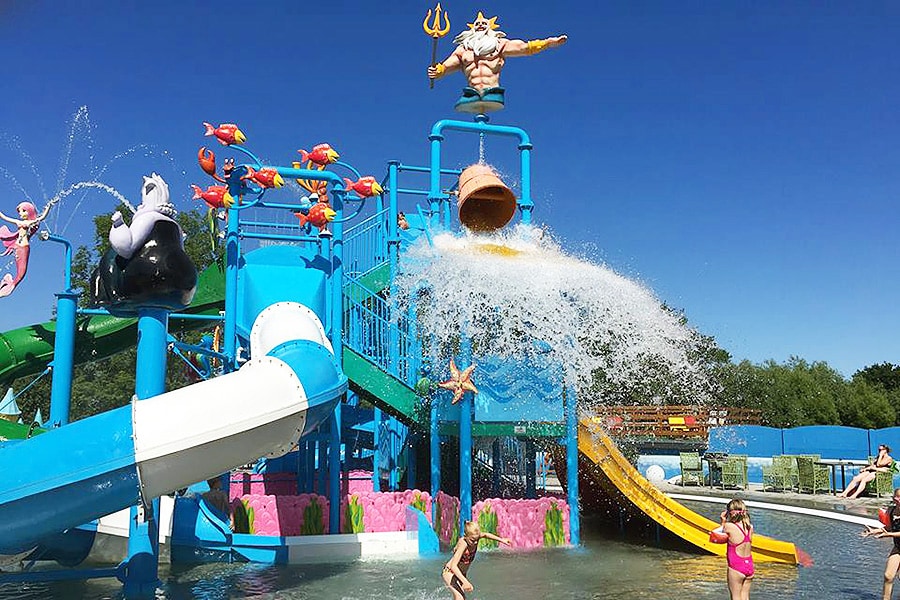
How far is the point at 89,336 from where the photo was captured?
1395 centimetres

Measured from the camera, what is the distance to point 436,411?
38.3 feet

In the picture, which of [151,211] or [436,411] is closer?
[151,211]

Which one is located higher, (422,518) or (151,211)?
(151,211)

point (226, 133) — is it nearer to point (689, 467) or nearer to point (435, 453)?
point (435, 453)

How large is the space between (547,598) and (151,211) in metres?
5.57

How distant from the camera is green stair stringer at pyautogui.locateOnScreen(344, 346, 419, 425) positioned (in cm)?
1120

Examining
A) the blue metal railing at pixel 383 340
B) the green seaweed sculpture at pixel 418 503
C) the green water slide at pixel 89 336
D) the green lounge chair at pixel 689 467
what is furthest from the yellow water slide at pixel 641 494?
the green lounge chair at pixel 689 467

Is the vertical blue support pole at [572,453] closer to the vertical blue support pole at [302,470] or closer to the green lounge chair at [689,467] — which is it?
the vertical blue support pole at [302,470]

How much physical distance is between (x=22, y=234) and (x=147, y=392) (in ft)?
23.4

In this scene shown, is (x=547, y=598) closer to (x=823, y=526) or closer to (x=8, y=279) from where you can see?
(x=823, y=526)

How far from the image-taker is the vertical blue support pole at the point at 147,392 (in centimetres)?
802

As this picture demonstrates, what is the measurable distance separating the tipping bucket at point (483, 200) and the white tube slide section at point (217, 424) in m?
5.91

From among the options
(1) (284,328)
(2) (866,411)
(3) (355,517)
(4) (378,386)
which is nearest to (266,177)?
(1) (284,328)

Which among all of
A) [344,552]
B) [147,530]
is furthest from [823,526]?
[147,530]
